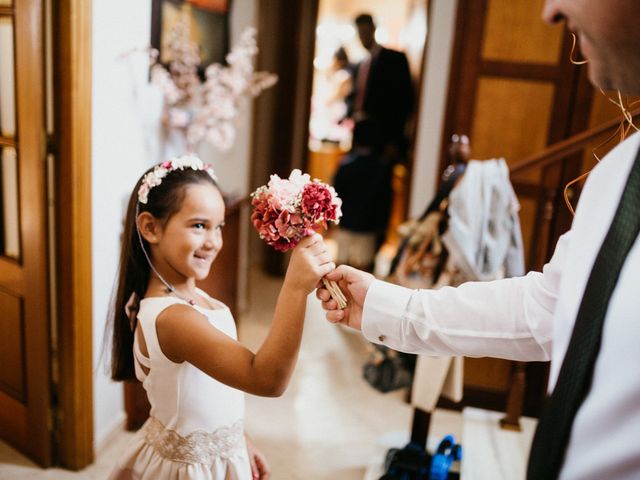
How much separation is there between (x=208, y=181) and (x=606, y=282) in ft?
3.17

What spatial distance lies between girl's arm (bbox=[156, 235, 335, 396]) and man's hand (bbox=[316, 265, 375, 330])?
10cm

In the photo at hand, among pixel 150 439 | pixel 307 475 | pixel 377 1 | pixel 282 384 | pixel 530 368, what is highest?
pixel 377 1

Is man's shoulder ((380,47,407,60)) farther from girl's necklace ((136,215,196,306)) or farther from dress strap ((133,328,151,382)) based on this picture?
dress strap ((133,328,151,382))

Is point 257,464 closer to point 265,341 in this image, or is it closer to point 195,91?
point 265,341

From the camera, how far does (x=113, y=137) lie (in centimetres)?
240

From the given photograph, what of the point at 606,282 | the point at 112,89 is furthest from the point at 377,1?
the point at 606,282

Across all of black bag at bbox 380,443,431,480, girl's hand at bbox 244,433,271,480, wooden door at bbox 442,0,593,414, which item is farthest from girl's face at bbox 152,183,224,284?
wooden door at bbox 442,0,593,414

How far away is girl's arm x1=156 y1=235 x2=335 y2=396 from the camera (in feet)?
3.91

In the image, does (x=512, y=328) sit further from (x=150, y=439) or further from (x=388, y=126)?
(x=388, y=126)

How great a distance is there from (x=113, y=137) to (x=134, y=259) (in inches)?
43.1

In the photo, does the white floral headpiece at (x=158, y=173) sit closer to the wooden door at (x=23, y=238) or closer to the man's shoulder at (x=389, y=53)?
the wooden door at (x=23, y=238)

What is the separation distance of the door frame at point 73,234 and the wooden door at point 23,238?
50 mm

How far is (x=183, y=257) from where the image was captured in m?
1.41

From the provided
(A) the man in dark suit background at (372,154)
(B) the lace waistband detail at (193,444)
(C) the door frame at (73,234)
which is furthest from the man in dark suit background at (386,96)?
(B) the lace waistband detail at (193,444)
